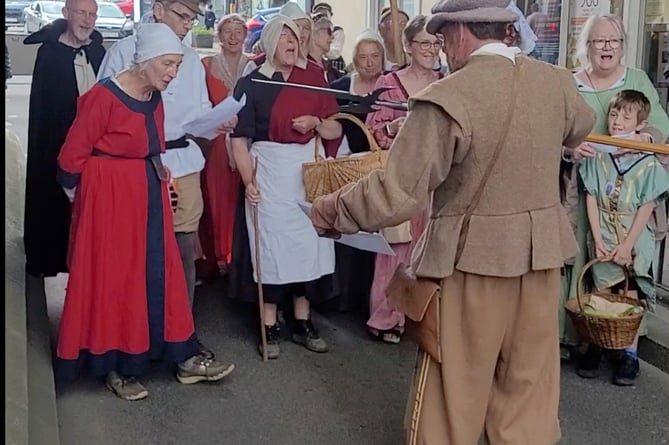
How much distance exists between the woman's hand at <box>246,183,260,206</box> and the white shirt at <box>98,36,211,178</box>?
0.28 m

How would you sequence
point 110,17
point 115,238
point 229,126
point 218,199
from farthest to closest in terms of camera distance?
point 110,17 → point 218,199 → point 229,126 → point 115,238

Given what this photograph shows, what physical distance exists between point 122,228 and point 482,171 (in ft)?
6.41

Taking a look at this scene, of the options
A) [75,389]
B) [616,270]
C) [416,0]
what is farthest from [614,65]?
[416,0]

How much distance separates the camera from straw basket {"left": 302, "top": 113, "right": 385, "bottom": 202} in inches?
174

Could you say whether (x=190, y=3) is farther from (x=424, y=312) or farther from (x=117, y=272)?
(x=424, y=312)

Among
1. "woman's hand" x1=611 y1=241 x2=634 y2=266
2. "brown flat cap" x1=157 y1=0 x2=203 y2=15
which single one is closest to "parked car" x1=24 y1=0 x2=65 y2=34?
"brown flat cap" x1=157 y1=0 x2=203 y2=15

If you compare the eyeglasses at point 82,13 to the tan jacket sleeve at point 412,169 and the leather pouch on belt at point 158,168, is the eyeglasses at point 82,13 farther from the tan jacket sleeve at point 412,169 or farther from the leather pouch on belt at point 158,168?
the tan jacket sleeve at point 412,169

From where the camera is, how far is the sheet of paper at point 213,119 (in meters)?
4.27

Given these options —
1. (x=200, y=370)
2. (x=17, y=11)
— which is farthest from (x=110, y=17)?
(x=200, y=370)

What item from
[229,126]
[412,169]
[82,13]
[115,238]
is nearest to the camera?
[412,169]

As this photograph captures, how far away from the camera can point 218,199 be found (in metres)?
6.01

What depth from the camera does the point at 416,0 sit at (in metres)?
9.82

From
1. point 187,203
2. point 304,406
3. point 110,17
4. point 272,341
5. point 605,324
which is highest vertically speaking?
point 110,17

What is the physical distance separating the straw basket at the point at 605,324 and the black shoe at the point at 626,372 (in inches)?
11.2
